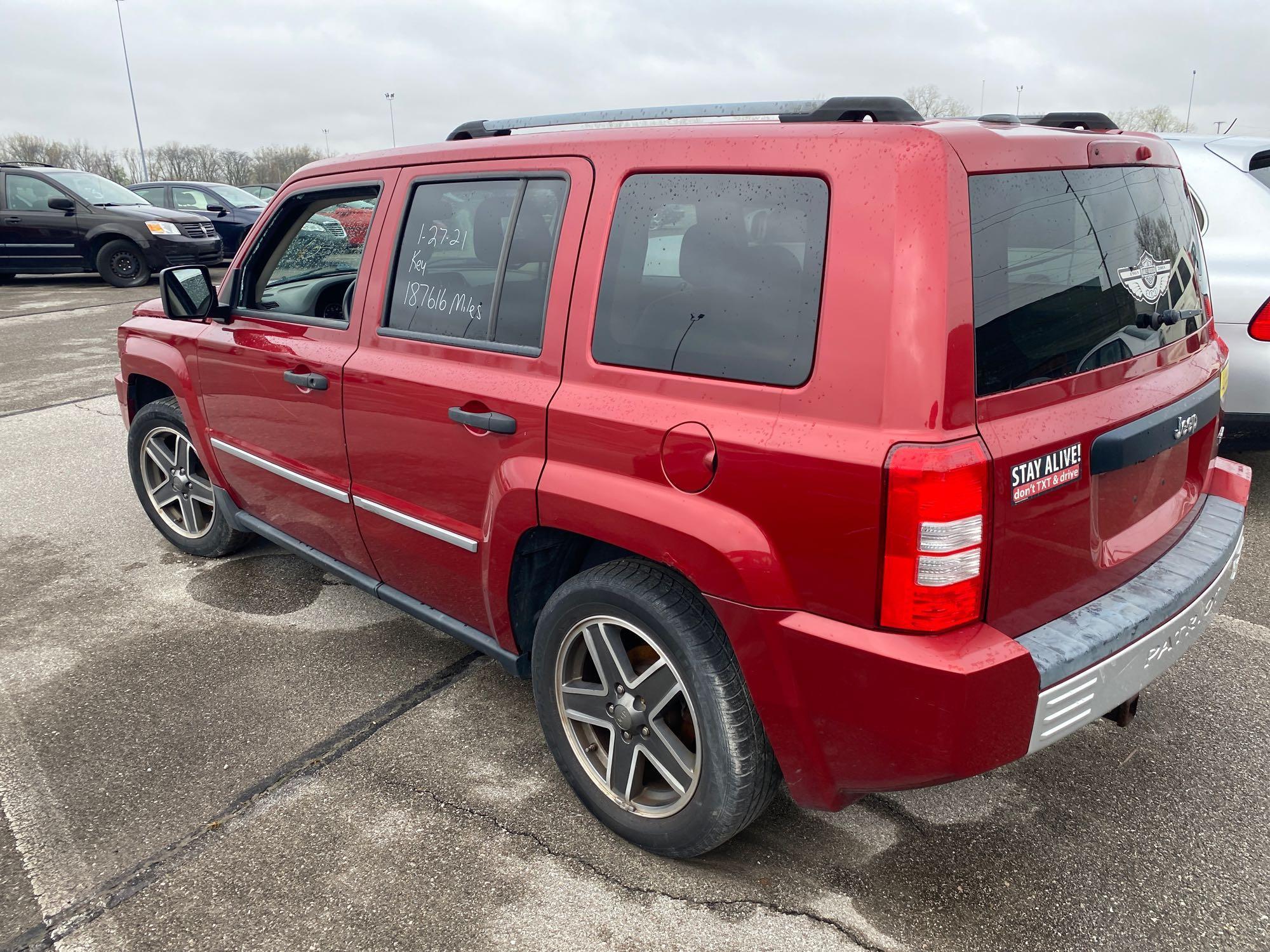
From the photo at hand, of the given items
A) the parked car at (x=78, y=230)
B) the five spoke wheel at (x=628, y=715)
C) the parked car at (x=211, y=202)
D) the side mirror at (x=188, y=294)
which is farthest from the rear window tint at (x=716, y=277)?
the parked car at (x=211, y=202)

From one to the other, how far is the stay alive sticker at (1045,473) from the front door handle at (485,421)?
1220 mm

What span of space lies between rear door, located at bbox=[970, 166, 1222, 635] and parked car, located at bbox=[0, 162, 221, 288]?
48.3 feet

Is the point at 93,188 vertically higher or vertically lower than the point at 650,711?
higher

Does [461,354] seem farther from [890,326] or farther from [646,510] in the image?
[890,326]

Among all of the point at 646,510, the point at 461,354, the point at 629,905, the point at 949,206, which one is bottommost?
the point at 629,905

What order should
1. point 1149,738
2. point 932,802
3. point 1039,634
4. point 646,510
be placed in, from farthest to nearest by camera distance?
point 1149,738
point 932,802
point 646,510
point 1039,634

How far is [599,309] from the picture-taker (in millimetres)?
2281

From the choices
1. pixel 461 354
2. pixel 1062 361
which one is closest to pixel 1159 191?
pixel 1062 361

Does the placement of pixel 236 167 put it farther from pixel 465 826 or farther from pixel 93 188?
pixel 465 826

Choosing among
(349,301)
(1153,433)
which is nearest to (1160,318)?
(1153,433)

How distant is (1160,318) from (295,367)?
2.60 meters

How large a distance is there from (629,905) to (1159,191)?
2210 mm

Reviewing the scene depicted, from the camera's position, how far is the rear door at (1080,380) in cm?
185

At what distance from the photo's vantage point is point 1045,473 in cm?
188
